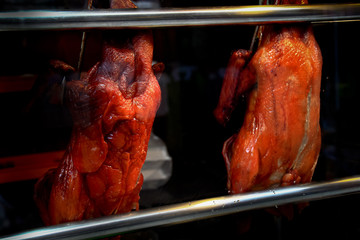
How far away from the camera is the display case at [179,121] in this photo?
3.22ft

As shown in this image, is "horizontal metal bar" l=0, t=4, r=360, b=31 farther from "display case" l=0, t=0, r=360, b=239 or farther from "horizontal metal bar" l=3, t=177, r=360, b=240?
"horizontal metal bar" l=3, t=177, r=360, b=240

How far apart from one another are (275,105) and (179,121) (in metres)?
0.60

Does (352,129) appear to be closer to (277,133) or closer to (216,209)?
(277,133)

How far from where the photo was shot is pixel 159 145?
5.31ft

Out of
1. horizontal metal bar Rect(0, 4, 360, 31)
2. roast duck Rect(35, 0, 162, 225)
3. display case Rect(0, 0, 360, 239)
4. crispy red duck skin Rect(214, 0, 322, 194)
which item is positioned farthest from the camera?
crispy red duck skin Rect(214, 0, 322, 194)

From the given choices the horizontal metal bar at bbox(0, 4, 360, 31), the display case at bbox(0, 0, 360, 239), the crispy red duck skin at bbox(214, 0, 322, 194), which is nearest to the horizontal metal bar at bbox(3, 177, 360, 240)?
the display case at bbox(0, 0, 360, 239)

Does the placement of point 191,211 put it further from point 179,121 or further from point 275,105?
point 179,121

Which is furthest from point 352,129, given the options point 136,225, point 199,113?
point 136,225

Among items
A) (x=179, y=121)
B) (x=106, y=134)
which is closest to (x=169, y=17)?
(x=106, y=134)

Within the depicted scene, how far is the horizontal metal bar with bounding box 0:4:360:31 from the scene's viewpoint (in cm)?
85

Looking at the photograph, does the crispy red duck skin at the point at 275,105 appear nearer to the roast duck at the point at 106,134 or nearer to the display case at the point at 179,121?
the display case at the point at 179,121

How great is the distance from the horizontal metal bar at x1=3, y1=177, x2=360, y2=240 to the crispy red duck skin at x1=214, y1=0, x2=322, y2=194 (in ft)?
0.53

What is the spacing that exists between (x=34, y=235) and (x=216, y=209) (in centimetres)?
59

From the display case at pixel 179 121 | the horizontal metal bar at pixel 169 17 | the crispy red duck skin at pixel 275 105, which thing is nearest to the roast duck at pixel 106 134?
the display case at pixel 179 121
